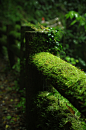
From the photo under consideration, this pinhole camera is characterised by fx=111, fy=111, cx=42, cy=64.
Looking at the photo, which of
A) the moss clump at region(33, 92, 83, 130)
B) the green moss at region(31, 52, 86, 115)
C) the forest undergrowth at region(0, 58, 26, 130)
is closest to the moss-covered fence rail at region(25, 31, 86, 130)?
the green moss at region(31, 52, 86, 115)

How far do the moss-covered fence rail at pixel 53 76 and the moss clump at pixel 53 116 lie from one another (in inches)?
7.3

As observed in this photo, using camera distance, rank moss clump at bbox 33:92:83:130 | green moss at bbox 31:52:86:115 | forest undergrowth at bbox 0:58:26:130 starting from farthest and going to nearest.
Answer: forest undergrowth at bbox 0:58:26:130
moss clump at bbox 33:92:83:130
green moss at bbox 31:52:86:115

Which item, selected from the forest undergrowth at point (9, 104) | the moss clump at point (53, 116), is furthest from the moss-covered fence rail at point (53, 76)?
the forest undergrowth at point (9, 104)

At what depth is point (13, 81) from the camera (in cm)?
381

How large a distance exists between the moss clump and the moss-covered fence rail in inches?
7.3

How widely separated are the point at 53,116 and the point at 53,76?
1.72 ft

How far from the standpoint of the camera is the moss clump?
3.90ft

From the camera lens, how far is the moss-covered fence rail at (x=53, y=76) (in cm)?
85

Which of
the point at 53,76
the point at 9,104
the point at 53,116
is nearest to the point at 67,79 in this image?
the point at 53,76

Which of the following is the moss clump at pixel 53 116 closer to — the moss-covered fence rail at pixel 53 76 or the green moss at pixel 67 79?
the moss-covered fence rail at pixel 53 76

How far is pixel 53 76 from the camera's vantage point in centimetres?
113

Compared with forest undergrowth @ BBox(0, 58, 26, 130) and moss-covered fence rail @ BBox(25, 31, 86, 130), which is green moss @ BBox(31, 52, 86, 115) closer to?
moss-covered fence rail @ BBox(25, 31, 86, 130)

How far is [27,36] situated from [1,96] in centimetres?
216

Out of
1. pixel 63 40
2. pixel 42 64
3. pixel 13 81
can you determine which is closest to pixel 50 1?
pixel 63 40
